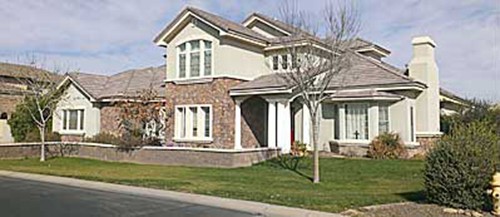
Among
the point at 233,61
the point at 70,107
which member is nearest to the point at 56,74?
the point at 70,107

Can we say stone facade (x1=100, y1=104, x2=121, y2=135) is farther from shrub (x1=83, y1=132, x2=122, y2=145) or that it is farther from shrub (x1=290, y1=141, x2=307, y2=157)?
shrub (x1=290, y1=141, x2=307, y2=157)

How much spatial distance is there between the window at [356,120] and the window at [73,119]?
18.8m

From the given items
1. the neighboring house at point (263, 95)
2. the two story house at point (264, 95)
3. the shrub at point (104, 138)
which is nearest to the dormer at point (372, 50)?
the two story house at point (264, 95)

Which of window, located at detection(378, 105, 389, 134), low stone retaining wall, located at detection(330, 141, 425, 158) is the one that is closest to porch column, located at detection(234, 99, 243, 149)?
low stone retaining wall, located at detection(330, 141, 425, 158)

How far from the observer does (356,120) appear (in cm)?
2405

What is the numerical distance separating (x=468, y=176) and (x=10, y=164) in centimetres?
2128

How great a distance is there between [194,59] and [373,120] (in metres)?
10.1

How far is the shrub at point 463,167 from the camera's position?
433 inches

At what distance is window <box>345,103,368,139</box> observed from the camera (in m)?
23.8

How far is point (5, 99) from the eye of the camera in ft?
155

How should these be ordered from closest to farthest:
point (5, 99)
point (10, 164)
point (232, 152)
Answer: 1. point (232, 152)
2. point (10, 164)
3. point (5, 99)

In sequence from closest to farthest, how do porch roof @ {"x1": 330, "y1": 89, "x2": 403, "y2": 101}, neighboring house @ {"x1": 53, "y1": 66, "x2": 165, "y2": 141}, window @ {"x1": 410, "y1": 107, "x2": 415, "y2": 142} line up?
porch roof @ {"x1": 330, "y1": 89, "x2": 403, "y2": 101}
window @ {"x1": 410, "y1": 107, "x2": 415, "y2": 142}
neighboring house @ {"x1": 53, "y1": 66, "x2": 165, "y2": 141}

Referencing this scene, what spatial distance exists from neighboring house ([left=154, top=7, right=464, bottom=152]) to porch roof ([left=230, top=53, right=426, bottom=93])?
0.15 feet

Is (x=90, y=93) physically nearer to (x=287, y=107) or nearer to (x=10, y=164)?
(x=10, y=164)
